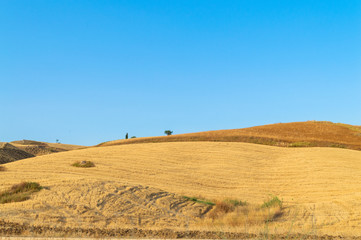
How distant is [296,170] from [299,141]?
9.84 meters

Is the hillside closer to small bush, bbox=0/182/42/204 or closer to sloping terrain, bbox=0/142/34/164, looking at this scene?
sloping terrain, bbox=0/142/34/164

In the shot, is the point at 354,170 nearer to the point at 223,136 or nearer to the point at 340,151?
the point at 340,151

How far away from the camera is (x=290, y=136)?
36.5 m

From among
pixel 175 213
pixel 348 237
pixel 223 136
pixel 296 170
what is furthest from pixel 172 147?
pixel 348 237

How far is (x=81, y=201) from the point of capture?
14.8 m

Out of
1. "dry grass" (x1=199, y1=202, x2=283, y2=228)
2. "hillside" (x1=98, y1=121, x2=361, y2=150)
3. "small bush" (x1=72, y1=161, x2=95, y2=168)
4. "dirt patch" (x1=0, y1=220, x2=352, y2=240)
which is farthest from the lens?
"hillside" (x1=98, y1=121, x2=361, y2=150)

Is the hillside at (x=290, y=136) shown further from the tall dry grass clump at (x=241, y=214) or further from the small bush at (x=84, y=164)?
the tall dry grass clump at (x=241, y=214)

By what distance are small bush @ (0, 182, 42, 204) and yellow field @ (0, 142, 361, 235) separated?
0.52 metres

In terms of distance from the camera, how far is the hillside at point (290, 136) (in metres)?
34.2

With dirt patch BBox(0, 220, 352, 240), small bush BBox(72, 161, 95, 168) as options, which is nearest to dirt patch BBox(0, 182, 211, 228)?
dirt patch BBox(0, 220, 352, 240)

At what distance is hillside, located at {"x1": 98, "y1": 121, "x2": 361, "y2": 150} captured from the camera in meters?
34.2

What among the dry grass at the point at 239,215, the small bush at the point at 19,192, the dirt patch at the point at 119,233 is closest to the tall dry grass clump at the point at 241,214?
the dry grass at the point at 239,215

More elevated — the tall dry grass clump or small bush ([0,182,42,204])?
small bush ([0,182,42,204])

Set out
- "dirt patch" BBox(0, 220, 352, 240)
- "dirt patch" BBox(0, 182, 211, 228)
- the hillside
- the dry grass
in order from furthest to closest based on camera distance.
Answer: the hillside < the dry grass < "dirt patch" BBox(0, 182, 211, 228) < "dirt patch" BBox(0, 220, 352, 240)
